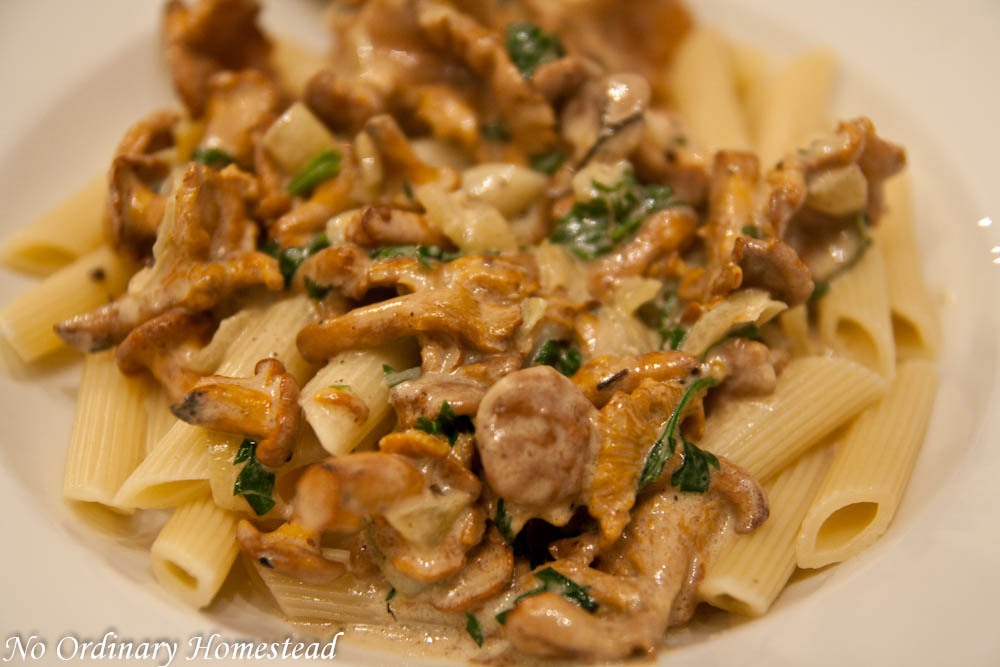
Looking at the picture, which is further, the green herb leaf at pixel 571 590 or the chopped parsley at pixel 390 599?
the chopped parsley at pixel 390 599

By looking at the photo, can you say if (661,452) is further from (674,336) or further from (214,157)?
(214,157)

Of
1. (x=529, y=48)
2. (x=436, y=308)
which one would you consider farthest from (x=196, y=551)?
(x=529, y=48)

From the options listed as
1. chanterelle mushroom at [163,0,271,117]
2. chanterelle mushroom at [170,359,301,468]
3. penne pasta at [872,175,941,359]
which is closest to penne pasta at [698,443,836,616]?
penne pasta at [872,175,941,359]

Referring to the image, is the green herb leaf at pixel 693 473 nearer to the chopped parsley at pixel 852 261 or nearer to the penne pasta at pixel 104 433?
the chopped parsley at pixel 852 261

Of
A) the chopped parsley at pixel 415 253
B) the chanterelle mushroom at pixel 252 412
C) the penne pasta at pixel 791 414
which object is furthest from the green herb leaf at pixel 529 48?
the chanterelle mushroom at pixel 252 412

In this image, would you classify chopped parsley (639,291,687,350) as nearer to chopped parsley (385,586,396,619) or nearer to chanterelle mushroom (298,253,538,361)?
chanterelle mushroom (298,253,538,361)
